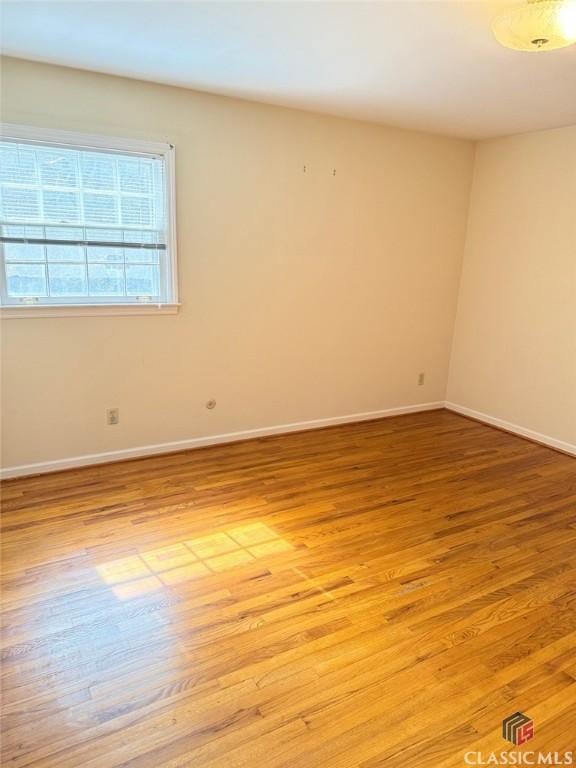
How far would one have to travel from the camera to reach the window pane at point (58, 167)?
9.87 feet

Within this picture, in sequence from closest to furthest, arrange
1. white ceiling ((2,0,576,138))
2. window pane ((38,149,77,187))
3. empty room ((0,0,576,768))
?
empty room ((0,0,576,768)), white ceiling ((2,0,576,138)), window pane ((38,149,77,187))

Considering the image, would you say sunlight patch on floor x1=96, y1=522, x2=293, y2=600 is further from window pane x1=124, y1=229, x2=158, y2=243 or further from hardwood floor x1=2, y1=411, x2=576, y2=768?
window pane x1=124, y1=229, x2=158, y2=243

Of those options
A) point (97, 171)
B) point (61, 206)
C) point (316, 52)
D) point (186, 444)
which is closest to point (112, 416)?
point (186, 444)

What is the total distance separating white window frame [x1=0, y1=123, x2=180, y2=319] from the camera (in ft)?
9.66

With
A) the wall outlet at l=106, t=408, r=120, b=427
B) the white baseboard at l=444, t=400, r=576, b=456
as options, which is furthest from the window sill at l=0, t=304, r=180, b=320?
the white baseboard at l=444, t=400, r=576, b=456

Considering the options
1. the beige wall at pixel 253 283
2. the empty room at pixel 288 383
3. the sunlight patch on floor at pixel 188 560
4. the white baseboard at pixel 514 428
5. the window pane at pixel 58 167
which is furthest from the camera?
the white baseboard at pixel 514 428

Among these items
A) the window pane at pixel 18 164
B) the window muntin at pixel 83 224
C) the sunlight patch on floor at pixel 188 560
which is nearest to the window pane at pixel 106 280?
the window muntin at pixel 83 224

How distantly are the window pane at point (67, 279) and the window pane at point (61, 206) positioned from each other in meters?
0.29

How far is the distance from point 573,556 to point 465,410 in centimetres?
245

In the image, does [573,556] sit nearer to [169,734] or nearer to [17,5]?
[169,734]

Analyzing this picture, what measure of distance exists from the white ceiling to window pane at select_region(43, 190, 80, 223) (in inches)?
28.6

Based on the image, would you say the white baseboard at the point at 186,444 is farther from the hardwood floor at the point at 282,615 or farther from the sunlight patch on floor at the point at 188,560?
the sunlight patch on floor at the point at 188,560

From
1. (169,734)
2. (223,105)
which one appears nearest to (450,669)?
(169,734)

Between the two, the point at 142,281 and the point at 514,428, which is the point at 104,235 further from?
the point at 514,428
